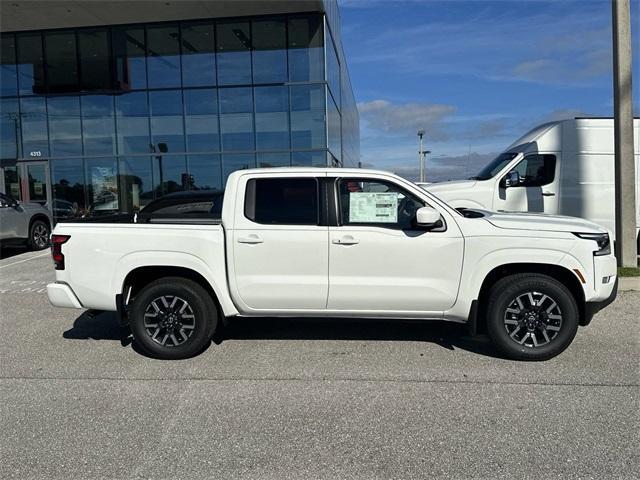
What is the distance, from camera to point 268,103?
58.9 feet

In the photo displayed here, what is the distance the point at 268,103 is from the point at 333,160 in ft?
10.2

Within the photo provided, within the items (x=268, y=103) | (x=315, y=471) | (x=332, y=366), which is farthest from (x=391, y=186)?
(x=268, y=103)

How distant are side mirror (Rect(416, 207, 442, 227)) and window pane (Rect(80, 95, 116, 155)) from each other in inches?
653

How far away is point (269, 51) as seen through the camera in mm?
17969

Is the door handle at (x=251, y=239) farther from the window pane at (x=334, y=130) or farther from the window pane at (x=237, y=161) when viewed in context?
the window pane at (x=334, y=130)

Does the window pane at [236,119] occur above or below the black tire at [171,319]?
above

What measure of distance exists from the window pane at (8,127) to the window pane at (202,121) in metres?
6.63

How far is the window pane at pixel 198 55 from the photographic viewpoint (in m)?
18.2

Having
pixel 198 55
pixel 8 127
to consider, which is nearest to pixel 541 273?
pixel 198 55

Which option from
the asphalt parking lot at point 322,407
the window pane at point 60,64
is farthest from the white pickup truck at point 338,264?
the window pane at point 60,64

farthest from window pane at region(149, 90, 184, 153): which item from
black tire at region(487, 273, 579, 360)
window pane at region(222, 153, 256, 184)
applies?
black tire at region(487, 273, 579, 360)

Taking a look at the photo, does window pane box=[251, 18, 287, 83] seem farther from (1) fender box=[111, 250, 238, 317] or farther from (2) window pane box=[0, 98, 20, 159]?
(1) fender box=[111, 250, 238, 317]

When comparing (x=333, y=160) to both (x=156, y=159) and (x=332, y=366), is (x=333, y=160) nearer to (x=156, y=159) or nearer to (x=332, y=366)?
(x=156, y=159)

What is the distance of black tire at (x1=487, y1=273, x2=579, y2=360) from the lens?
4691mm
